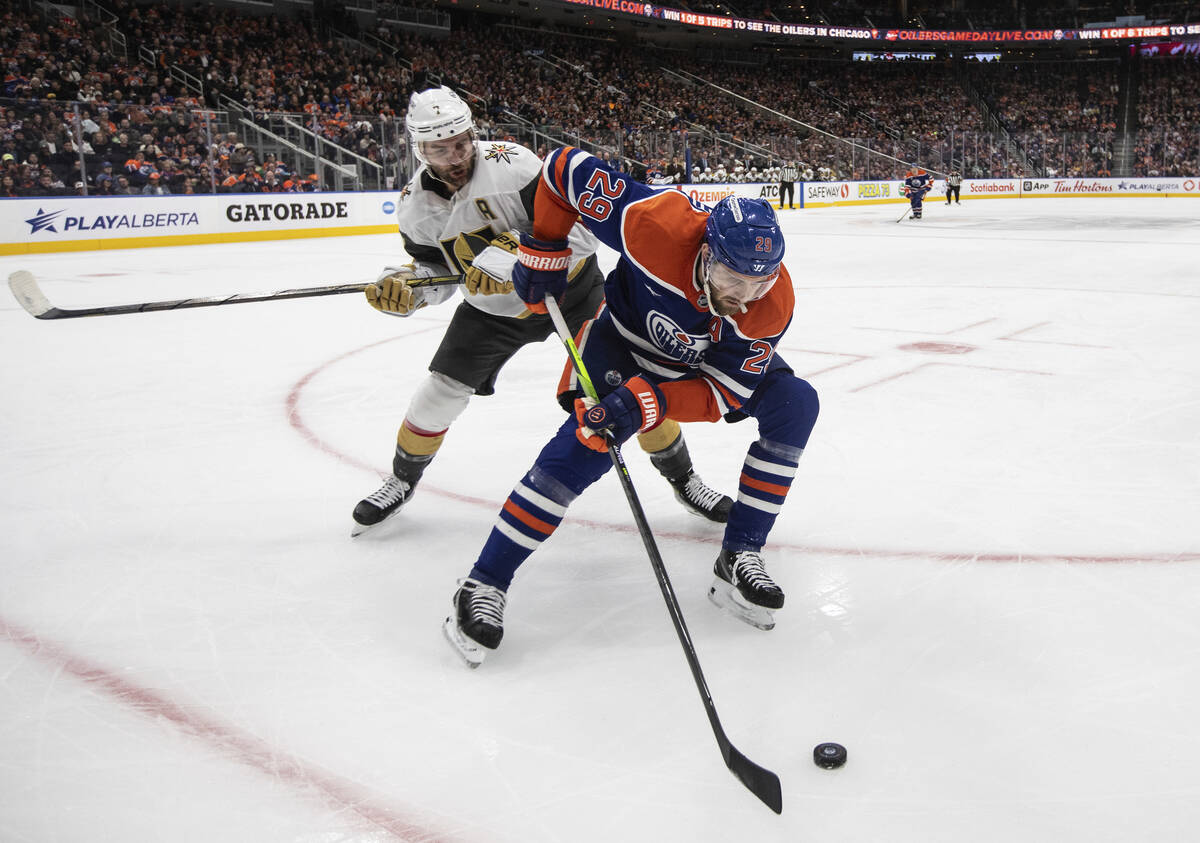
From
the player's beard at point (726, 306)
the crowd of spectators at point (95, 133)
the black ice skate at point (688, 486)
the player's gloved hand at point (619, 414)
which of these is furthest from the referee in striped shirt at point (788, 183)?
the player's gloved hand at point (619, 414)

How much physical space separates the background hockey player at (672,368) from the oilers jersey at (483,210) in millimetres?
369

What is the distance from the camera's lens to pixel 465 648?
2.14 m

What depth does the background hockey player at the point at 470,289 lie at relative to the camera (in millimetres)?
2865

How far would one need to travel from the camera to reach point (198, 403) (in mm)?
4602

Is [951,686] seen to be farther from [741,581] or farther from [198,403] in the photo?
[198,403]

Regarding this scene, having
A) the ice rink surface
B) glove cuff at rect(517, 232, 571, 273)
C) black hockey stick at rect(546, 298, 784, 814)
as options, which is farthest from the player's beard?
the ice rink surface

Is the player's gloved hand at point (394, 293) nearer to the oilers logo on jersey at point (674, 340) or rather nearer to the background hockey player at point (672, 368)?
the background hockey player at point (672, 368)

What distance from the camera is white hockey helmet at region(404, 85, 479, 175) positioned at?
2.67 metres

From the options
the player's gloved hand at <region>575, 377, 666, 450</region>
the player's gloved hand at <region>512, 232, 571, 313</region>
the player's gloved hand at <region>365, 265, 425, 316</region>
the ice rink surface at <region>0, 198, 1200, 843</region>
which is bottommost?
the ice rink surface at <region>0, 198, 1200, 843</region>

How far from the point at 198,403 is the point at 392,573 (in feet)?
7.90

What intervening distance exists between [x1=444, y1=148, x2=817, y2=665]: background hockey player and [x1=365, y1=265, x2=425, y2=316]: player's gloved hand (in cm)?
56

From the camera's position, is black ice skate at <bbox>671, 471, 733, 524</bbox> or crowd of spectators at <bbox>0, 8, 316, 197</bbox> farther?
crowd of spectators at <bbox>0, 8, 316, 197</bbox>

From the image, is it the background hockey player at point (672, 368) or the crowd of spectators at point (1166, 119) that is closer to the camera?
the background hockey player at point (672, 368)

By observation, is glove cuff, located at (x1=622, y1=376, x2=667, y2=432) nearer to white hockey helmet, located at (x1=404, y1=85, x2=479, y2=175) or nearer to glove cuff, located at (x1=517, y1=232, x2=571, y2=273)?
glove cuff, located at (x1=517, y1=232, x2=571, y2=273)
